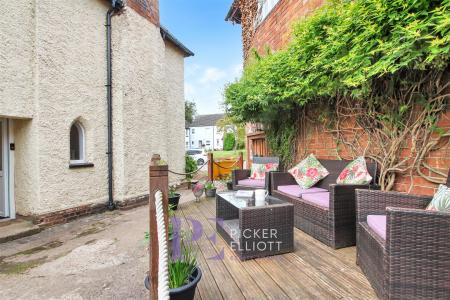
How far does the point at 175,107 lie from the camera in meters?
8.43

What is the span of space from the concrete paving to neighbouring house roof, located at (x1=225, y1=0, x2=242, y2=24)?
8.61 meters

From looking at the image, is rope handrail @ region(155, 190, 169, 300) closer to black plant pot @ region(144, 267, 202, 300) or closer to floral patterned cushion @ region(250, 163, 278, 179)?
black plant pot @ region(144, 267, 202, 300)

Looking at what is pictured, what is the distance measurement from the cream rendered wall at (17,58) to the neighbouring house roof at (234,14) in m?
7.01

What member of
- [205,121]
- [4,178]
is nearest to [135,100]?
[4,178]

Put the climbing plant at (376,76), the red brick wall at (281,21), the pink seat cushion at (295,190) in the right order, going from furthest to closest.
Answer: the red brick wall at (281,21) < the pink seat cushion at (295,190) < the climbing plant at (376,76)

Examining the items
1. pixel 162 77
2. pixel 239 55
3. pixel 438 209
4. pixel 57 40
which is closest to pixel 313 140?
pixel 438 209

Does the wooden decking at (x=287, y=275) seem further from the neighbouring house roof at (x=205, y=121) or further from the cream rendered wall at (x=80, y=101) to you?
the neighbouring house roof at (x=205, y=121)

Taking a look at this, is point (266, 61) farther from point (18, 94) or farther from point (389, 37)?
point (18, 94)

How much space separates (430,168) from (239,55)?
8.33 meters

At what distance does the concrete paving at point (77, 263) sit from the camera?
2.34 meters

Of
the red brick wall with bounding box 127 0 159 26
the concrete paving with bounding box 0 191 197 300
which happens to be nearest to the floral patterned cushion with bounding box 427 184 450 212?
the concrete paving with bounding box 0 191 197 300

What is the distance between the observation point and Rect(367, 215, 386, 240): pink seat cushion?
1.97 meters

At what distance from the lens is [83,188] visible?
5023 mm

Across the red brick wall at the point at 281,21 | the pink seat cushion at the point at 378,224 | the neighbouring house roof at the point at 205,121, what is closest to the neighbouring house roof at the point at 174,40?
the red brick wall at the point at 281,21
